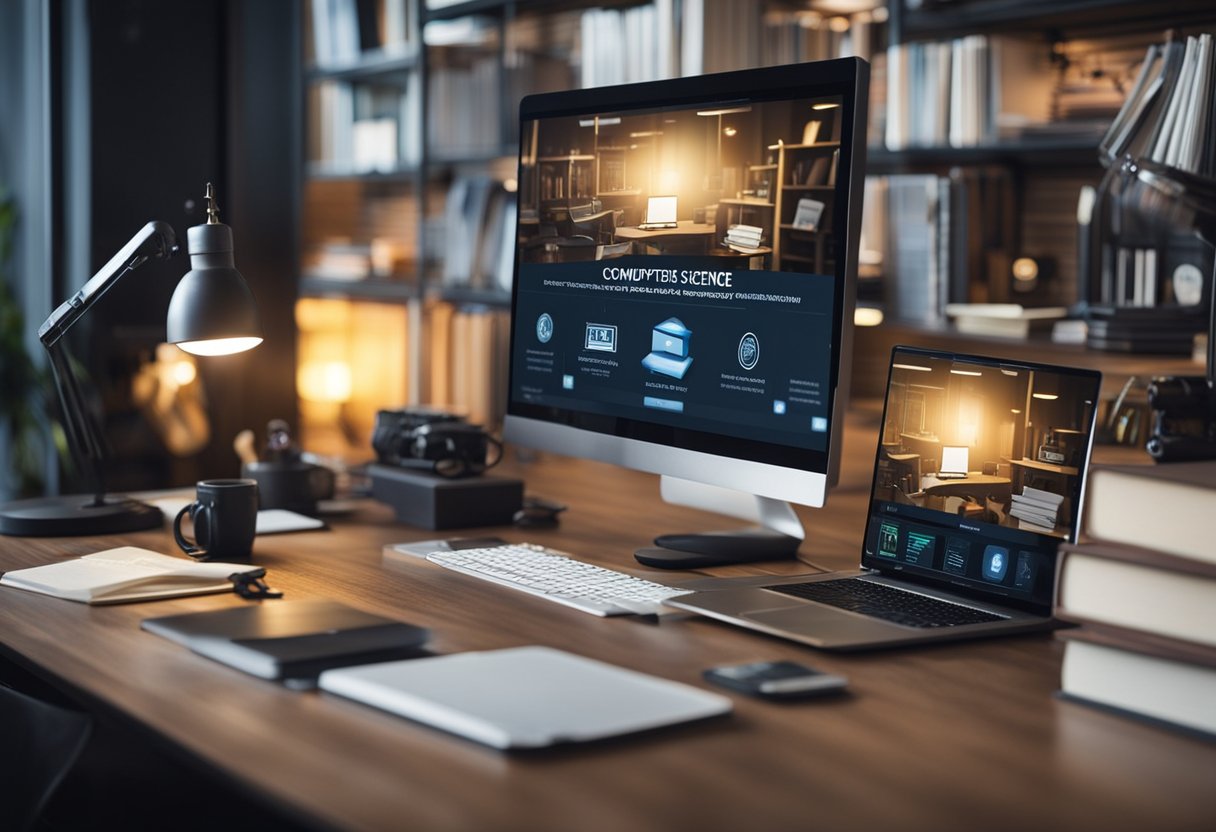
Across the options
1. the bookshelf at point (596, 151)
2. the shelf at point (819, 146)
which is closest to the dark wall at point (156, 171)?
the bookshelf at point (596, 151)

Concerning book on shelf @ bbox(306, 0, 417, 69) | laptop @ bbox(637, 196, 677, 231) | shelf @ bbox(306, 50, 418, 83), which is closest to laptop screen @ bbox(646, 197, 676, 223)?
laptop @ bbox(637, 196, 677, 231)

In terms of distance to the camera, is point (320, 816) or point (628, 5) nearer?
point (320, 816)

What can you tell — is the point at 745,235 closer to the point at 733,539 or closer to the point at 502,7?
the point at 733,539

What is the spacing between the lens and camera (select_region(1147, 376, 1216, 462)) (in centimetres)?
117

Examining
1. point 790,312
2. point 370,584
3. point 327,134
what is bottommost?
point 370,584

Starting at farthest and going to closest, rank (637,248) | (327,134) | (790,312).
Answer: (327,134), (637,248), (790,312)

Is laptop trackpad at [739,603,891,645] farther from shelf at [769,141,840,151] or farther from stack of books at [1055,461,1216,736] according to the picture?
shelf at [769,141,840,151]

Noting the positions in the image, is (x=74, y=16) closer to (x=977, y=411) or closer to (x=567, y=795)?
(x=977, y=411)

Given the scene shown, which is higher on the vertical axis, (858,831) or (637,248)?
(637,248)

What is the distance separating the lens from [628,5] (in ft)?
11.8

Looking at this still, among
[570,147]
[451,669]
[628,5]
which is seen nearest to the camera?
[451,669]

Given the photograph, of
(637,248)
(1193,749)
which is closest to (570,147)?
(637,248)

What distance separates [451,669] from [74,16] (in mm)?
3153

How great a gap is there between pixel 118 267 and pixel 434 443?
1.62ft
